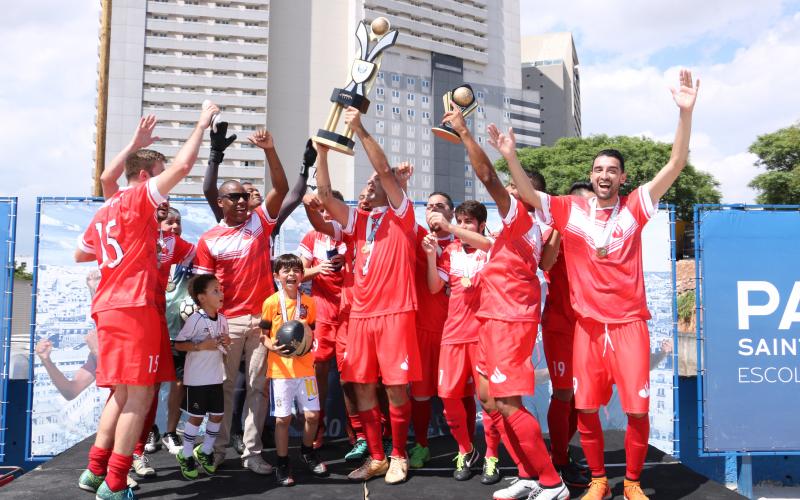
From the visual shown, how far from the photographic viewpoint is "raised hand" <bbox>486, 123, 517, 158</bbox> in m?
3.77

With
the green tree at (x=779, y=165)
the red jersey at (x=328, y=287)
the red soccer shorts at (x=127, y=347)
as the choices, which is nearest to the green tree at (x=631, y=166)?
the green tree at (x=779, y=165)

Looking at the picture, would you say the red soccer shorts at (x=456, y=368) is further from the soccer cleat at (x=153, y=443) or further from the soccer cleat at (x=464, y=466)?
the soccer cleat at (x=153, y=443)

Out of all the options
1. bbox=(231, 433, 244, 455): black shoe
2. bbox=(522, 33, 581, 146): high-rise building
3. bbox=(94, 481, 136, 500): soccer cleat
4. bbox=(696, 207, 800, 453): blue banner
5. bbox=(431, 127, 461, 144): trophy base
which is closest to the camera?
bbox=(94, 481, 136, 500): soccer cleat

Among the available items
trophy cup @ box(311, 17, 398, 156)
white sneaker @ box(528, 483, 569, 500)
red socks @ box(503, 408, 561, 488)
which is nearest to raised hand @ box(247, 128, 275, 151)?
trophy cup @ box(311, 17, 398, 156)

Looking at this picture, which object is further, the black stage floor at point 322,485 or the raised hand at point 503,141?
the black stage floor at point 322,485

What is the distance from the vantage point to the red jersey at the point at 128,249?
385 cm

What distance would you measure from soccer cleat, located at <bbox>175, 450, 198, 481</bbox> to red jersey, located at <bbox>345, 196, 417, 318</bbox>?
1.60 meters

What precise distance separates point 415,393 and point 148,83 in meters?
59.3

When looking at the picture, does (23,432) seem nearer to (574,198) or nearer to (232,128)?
(574,198)

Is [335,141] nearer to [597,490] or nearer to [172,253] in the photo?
[172,253]

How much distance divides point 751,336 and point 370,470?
4.07 meters

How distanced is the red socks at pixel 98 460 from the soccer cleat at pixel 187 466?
578 millimetres

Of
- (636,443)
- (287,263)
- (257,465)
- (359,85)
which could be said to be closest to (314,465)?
(257,465)

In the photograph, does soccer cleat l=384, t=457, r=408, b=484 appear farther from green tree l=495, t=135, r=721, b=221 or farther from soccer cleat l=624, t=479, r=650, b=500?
green tree l=495, t=135, r=721, b=221
